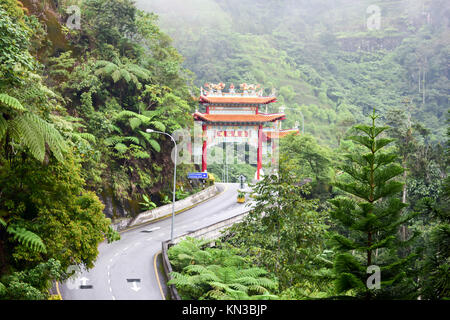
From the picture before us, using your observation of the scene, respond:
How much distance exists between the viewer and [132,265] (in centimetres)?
2006

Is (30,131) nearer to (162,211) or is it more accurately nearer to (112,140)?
(112,140)

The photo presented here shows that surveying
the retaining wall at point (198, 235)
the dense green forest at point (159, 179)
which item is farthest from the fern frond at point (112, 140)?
the retaining wall at point (198, 235)

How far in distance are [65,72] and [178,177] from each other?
12.0 meters

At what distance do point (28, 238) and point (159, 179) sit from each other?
20666 mm

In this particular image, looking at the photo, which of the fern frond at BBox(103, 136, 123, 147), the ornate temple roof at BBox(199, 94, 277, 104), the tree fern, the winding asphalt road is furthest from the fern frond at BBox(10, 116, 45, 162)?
the ornate temple roof at BBox(199, 94, 277, 104)

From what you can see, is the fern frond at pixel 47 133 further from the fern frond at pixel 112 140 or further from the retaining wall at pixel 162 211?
the fern frond at pixel 112 140

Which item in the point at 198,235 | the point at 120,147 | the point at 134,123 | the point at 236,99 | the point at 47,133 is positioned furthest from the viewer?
the point at 236,99

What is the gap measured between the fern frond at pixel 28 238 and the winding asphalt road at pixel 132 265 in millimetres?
4309

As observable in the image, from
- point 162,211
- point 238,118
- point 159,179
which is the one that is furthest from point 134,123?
point 238,118

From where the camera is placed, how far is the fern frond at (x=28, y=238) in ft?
35.9

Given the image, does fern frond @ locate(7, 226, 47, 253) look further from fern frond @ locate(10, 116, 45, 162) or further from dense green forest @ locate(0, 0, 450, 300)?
fern frond @ locate(10, 116, 45, 162)

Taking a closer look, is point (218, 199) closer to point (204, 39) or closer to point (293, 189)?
point (293, 189)
